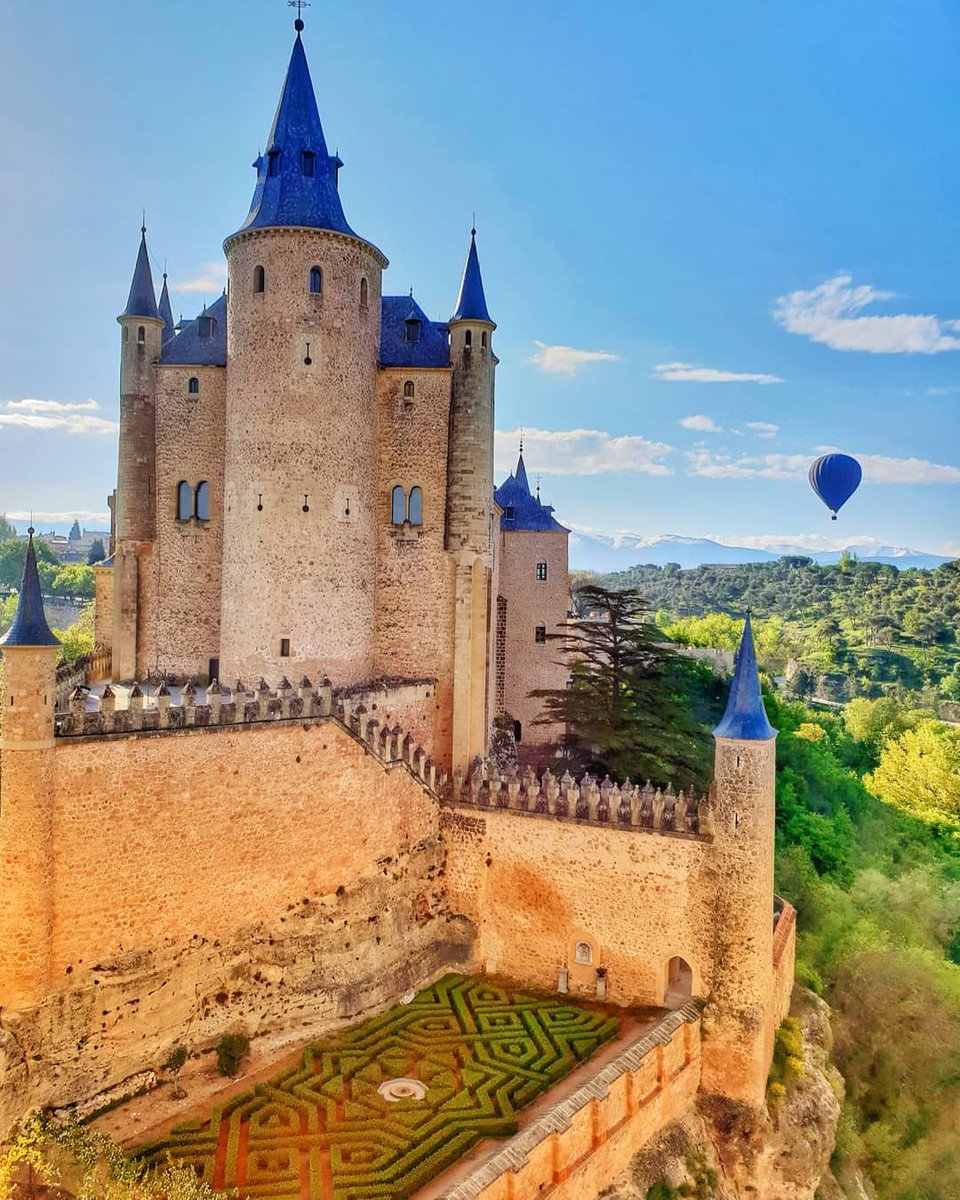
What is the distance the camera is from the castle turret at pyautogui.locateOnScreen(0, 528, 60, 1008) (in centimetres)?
1723

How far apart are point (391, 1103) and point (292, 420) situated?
1695 cm

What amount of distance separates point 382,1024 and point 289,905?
12.1 feet

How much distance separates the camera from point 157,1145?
17500 millimetres

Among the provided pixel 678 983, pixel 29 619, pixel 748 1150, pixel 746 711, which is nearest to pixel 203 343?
pixel 29 619

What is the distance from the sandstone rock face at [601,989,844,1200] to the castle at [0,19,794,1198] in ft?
2.37

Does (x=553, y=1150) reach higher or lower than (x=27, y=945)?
lower

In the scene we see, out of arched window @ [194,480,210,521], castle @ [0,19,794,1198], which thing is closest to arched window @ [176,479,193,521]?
castle @ [0,19,794,1198]

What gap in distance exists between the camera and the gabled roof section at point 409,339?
28.7m

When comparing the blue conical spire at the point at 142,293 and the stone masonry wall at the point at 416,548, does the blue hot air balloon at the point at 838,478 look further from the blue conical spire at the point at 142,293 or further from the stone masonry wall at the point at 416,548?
the blue conical spire at the point at 142,293

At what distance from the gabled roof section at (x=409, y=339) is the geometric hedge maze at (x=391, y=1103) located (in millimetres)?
18018

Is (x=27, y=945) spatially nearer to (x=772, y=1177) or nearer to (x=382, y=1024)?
(x=382, y=1024)

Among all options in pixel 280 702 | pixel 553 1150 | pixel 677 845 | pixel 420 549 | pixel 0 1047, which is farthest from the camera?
pixel 420 549

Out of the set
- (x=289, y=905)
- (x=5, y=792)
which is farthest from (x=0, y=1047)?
(x=289, y=905)

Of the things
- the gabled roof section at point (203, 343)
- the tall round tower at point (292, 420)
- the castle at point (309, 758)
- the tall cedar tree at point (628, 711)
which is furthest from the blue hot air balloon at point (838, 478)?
the gabled roof section at point (203, 343)
